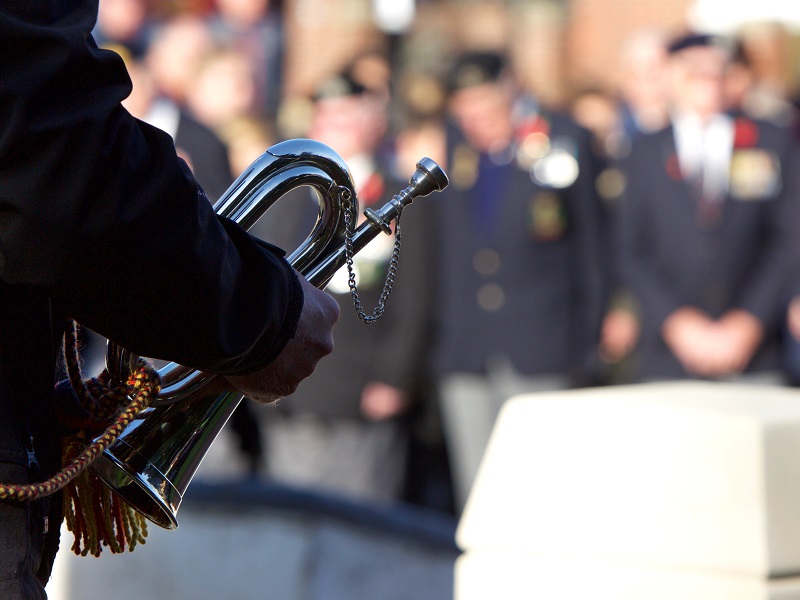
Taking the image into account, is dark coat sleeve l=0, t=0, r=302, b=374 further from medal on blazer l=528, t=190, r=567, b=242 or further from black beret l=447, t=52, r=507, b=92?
black beret l=447, t=52, r=507, b=92

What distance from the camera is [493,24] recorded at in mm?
14312

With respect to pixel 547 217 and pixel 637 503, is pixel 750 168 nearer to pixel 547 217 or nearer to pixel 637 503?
pixel 547 217

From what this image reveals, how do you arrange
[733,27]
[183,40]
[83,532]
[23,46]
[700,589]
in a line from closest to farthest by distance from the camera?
1. [23,46]
2. [83,532]
3. [700,589]
4. [183,40]
5. [733,27]

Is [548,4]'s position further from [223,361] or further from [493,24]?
[223,361]

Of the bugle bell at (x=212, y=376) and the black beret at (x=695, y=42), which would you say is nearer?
the bugle bell at (x=212, y=376)

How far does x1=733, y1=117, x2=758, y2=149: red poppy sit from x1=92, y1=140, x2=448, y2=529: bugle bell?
4.24 metres

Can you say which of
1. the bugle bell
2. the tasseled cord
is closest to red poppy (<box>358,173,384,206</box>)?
the bugle bell

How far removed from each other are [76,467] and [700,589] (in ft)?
4.30

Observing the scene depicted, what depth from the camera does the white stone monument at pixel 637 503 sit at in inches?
101

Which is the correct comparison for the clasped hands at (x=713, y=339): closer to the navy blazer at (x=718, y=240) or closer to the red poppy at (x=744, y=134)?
the navy blazer at (x=718, y=240)

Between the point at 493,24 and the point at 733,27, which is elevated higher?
the point at 493,24

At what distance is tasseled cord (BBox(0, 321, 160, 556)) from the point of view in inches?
72.0

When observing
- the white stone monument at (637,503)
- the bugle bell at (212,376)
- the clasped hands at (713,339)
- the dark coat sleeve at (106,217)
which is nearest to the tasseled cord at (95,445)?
the bugle bell at (212,376)

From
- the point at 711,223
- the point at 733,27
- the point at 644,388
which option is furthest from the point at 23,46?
the point at 733,27
